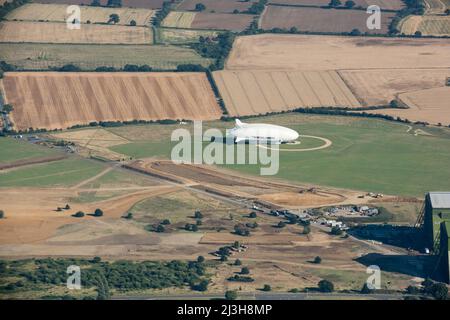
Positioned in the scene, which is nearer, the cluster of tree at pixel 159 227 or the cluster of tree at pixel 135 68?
the cluster of tree at pixel 159 227

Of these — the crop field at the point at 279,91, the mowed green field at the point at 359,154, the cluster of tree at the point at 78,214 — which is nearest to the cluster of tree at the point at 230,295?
the cluster of tree at the point at 78,214

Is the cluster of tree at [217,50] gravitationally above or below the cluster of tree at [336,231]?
above

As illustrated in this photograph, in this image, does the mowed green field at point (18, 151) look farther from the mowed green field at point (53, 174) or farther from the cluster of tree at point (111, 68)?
the cluster of tree at point (111, 68)

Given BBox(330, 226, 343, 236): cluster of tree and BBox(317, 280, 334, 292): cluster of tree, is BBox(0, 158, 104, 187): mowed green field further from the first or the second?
BBox(317, 280, 334, 292): cluster of tree

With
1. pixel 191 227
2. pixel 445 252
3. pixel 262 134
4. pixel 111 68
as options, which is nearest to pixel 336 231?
pixel 191 227

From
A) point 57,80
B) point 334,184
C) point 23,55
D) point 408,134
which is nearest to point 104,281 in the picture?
point 334,184

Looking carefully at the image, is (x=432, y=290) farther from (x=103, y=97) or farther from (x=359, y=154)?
(x=103, y=97)

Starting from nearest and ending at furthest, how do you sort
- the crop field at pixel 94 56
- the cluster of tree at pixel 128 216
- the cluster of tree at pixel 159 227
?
1. the cluster of tree at pixel 159 227
2. the cluster of tree at pixel 128 216
3. the crop field at pixel 94 56

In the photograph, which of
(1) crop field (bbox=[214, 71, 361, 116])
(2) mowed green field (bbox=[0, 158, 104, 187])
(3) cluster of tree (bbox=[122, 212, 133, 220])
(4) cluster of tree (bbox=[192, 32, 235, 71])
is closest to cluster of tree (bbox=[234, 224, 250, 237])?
(3) cluster of tree (bbox=[122, 212, 133, 220])
